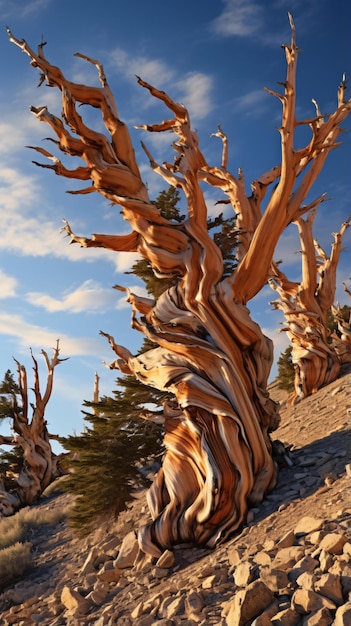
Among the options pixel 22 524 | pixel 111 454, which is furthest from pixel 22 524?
pixel 111 454

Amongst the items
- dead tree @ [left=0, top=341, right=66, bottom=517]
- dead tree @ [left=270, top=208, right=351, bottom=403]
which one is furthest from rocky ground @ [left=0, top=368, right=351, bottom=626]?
dead tree @ [left=0, top=341, right=66, bottom=517]

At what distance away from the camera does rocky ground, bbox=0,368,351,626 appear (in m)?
2.46

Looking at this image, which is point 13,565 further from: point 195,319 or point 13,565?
point 195,319

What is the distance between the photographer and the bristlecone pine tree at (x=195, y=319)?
4.32 metres

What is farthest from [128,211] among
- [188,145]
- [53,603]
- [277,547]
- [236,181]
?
[53,603]

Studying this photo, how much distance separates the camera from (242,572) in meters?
2.94

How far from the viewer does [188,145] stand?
16.4 feet

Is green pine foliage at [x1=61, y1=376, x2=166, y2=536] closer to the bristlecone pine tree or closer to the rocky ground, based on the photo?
the rocky ground

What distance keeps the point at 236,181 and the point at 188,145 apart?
1.53 metres

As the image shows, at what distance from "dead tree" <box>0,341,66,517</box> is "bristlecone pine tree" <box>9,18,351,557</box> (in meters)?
8.04

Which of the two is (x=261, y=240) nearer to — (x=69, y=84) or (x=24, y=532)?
(x=69, y=84)

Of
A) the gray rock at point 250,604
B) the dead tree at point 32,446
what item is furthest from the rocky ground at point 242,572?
the dead tree at point 32,446

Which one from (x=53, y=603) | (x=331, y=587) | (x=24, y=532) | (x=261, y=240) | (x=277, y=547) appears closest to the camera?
(x=331, y=587)

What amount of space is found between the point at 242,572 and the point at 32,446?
1040cm
